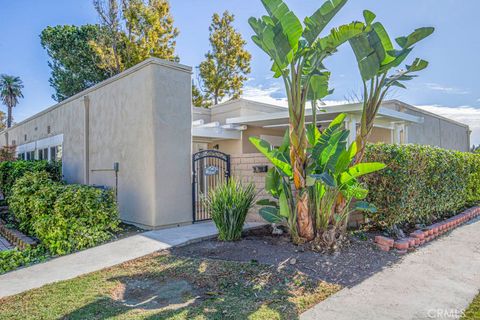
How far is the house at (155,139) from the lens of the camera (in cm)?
871

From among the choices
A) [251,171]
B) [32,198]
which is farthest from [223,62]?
[32,198]

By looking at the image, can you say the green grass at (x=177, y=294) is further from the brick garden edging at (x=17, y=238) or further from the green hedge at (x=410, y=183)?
the brick garden edging at (x=17, y=238)

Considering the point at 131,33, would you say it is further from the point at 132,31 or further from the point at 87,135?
the point at 87,135

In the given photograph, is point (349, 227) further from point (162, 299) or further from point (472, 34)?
point (472, 34)

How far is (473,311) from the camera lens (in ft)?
13.4

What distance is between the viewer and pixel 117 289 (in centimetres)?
491

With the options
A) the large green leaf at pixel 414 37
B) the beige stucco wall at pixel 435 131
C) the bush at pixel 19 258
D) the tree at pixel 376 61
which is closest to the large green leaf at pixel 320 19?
the tree at pixel 376 61

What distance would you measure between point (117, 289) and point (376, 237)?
5077mm

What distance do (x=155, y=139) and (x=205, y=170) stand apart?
1.95 metres

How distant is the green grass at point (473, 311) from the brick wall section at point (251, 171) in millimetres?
5302

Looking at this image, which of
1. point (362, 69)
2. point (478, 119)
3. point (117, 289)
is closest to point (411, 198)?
point (362, 69)

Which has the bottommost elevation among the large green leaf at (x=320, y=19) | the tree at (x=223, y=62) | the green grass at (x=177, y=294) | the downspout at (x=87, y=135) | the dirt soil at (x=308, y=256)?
the green grass at (x=177, y=294)

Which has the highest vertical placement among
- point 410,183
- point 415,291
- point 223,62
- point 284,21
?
point 223,62

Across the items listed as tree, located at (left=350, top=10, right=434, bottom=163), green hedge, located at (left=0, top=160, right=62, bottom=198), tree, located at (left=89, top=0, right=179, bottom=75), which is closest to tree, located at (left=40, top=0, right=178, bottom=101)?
tree, located at (left=89, top=0, right=179, bottom=75)
